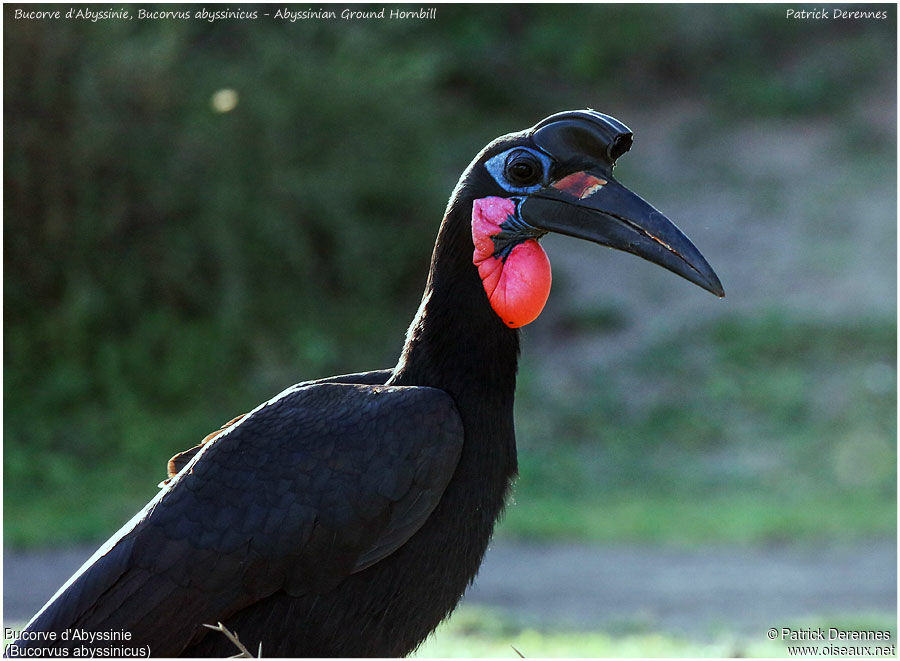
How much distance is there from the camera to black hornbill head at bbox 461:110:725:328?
8.63 ft

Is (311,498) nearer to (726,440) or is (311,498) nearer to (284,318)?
(726,440)

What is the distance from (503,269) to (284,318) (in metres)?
6.51

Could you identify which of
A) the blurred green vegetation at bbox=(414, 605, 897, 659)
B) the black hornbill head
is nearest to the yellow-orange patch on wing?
the black hornbill head

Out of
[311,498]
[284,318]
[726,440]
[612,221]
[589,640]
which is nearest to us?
[311,498]

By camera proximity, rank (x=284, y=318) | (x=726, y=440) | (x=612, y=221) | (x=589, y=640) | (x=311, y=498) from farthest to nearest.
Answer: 1. (x=284, y=318)
2. (x=726, y=440)
3. (x=589, y=640)
4. (x=612, y=221)
5. (x=311, y=498)

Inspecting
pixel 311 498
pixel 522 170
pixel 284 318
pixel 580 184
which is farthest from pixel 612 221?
pixel 284 318

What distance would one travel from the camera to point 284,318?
29.6ft

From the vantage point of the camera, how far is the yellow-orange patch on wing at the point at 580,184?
104 inches

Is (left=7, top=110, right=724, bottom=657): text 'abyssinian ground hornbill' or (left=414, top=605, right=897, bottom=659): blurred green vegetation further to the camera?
(left=414, top=605, right=897, bottom=659): blurred green vegetation

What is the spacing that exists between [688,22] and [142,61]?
25.9 feet

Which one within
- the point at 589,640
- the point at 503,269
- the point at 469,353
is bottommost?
the point at 589,640

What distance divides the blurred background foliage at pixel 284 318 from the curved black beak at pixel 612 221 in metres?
4.57

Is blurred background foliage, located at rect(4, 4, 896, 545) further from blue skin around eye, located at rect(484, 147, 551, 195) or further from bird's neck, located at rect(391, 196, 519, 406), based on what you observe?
blue skin around eye, located at rect(484, 147, 551, 195)

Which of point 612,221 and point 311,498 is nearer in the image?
point 311,498
